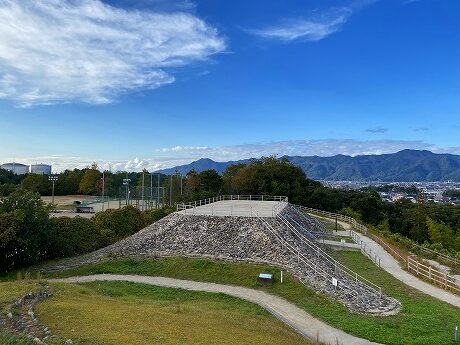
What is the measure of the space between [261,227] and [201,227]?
5.46 meters

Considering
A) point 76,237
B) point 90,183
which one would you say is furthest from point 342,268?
point 90,183

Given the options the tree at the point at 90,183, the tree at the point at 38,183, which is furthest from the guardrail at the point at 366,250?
the tree at the point at 38,183

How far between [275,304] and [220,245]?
33.6ft

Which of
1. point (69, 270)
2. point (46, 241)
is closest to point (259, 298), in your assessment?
point (69, 270)

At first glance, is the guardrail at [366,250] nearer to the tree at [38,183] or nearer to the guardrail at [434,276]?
the guardrail at [434,276]

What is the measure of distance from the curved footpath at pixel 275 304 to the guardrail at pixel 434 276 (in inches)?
414

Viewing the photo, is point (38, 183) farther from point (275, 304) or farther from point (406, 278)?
point (406, 278)

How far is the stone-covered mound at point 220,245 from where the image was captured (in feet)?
95.6

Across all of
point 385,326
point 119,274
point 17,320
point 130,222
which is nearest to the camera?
Answer: point 17,320

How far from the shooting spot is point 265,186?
246 ft

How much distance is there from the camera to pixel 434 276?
27.7m

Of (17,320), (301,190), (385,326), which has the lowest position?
(385,326)

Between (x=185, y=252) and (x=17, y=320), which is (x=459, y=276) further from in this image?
(x=17, y=320)

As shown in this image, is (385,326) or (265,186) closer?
(385,326)
